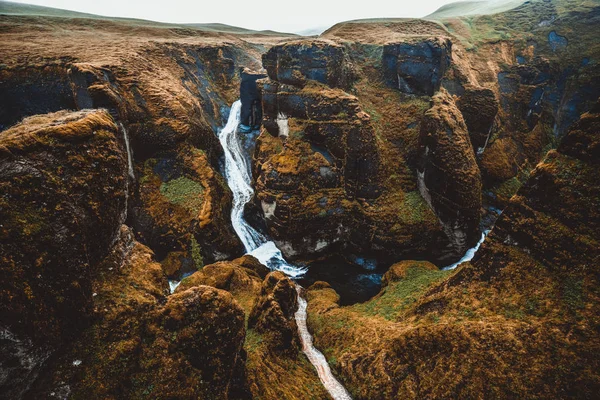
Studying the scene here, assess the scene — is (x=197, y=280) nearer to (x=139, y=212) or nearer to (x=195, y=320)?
(x=139, y=212)

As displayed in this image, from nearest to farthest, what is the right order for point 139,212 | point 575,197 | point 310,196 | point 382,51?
point 575,197 → point 139,212 → point 310,196 → point 382,51

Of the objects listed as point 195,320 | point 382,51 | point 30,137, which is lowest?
point 195,320

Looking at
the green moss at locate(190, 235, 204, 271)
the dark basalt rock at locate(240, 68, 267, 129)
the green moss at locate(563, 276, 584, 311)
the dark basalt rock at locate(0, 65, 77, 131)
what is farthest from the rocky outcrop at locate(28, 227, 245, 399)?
the dark basalt rock at locate(240, 68, 267, 129)

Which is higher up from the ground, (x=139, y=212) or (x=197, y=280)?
(x=139, y=212)

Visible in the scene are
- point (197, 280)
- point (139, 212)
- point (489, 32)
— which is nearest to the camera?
point (197, 280)

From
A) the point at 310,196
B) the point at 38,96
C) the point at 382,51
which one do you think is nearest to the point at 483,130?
the point at 382,51

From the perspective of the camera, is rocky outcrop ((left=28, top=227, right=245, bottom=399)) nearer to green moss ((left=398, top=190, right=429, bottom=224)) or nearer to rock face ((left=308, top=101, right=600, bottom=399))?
rock face ((left=308, top=101, right=600, bottom=399))

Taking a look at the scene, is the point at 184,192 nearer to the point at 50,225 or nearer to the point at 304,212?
the point at 304,212
